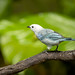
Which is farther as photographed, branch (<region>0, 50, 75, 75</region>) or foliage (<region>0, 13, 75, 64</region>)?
foliage (<region>0, 13, 75, 64</region>)

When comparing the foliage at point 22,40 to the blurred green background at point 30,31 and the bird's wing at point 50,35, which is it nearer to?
the blurred green background at point 30,31

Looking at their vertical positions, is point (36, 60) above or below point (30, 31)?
below

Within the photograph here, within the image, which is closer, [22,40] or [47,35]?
[47,35]

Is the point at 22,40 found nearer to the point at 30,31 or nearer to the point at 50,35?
the point at 30,31

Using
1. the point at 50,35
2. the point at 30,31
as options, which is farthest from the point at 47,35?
the point at 30,31

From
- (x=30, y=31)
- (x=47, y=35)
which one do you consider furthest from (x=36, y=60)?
(x=30, y=31)

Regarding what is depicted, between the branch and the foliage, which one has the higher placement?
the foliage

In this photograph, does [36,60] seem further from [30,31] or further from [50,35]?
[30,31]

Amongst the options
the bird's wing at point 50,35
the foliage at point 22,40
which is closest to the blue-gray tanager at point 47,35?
the bird's wing at point 50,35

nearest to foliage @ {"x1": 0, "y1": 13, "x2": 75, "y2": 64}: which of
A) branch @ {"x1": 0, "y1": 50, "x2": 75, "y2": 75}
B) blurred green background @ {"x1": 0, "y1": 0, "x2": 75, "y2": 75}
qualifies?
blurred green background @ {"x1": 0, "y1": 0, "x2": 75, "y2": 75}

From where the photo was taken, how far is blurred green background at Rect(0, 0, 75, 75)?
0.93 meters

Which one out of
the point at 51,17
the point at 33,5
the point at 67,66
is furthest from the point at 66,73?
the point at 33,5

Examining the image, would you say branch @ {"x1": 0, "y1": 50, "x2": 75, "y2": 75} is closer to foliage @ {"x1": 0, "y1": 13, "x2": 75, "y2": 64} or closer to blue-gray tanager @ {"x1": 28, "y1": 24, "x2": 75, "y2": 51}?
blue-gray tanager @ {"x1": 28, "y1": 24, "x2": 75, "y2": 51}

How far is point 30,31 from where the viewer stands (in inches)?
37.0
